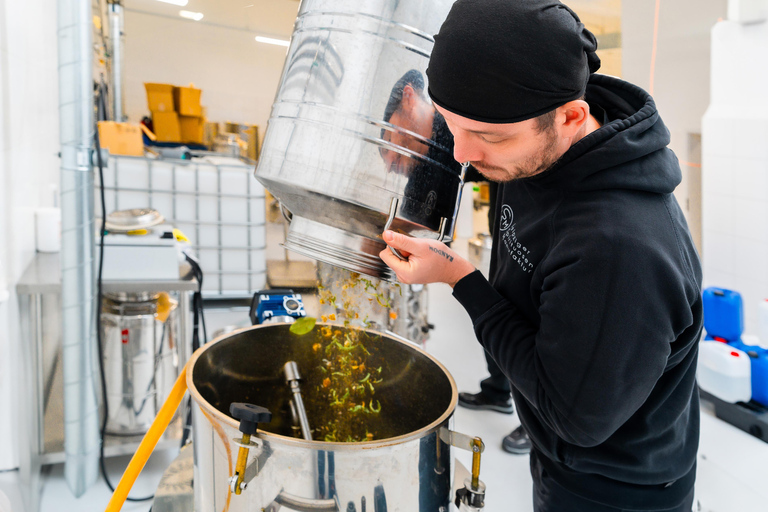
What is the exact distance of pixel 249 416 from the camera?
0.67 metres

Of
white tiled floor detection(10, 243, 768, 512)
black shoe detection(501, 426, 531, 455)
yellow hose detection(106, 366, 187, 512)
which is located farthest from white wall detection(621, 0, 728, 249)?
yellow hose detection(106, 366, 187, 512)

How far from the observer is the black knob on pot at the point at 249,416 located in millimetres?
669

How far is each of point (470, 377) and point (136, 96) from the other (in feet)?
23.0

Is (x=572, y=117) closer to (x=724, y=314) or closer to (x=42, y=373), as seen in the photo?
(x=42, y=373)

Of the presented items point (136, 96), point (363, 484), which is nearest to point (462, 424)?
point (363, 484)

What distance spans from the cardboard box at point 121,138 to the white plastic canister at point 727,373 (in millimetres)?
3768

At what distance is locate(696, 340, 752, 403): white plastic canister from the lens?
7.82 ft

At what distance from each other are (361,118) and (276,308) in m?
0.80

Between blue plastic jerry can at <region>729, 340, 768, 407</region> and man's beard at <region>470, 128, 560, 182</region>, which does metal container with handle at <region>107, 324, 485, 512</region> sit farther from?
blue plastic jerry can at <region>729, 340, 768, 407</region>

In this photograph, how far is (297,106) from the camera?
813 millimetres

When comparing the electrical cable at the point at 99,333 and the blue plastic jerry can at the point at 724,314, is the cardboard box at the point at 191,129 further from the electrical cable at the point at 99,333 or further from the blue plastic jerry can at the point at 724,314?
the blue plastic jerry can at the point at 724,314

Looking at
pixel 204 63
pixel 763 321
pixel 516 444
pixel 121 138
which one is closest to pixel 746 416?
pixel 763 321

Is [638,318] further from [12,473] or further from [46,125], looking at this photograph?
[46,125]

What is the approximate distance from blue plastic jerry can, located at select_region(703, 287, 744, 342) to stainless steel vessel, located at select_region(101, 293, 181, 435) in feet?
7.78
